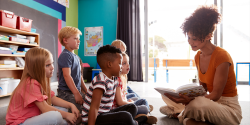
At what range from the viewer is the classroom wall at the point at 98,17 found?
4516 millimetres

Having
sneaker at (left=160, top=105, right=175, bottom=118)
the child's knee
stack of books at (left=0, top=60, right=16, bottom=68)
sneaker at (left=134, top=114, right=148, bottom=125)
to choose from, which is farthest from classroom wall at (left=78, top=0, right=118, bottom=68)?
the child's knee

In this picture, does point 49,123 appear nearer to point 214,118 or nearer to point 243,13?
point 214,118

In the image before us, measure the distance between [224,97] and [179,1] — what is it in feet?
13.1

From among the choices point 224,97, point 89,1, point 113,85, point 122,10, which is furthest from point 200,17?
point 89,1

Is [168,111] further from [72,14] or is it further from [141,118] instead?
[72,14]

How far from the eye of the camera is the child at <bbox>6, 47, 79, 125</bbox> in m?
0.98

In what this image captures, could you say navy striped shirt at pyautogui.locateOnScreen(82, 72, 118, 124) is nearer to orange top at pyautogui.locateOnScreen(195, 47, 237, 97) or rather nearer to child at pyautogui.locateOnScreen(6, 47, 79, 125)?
child at pyautogui.locateOnScreen(6, 47, 79, 125)

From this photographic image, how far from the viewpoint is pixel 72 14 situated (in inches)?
180

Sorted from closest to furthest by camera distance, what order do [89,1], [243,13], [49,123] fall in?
[49,123] < [243,13] < [89,1]

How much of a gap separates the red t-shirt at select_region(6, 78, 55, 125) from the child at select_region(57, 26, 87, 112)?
351mm

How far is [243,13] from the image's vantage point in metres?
4.00

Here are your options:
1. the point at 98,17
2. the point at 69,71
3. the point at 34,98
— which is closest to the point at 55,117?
the point at 34,98

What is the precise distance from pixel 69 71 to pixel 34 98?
0.43 meters

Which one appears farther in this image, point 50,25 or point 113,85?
point 50,25
